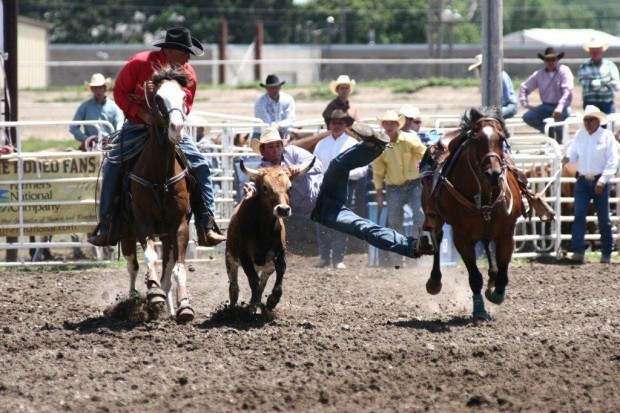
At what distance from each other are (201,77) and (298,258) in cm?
3268

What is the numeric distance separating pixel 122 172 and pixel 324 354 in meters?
2.51

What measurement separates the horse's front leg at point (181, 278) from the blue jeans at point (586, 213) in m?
5.75

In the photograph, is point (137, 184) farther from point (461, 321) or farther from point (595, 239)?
point (595, 239)

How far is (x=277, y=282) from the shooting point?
28.3 feet

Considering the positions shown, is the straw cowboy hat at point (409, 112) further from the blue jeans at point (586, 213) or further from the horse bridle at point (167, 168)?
the horse bridle at point (167, 168)

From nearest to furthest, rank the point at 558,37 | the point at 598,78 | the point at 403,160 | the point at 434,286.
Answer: the point at 434,286 → the point at 403,160 → the point at 598,78 → the point at 558,37

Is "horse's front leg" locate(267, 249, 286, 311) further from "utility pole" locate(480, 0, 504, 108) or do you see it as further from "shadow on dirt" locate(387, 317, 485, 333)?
"utility pole" locate(480, 0, 504, 108)

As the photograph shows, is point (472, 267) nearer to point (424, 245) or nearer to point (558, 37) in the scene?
point (424, 245)

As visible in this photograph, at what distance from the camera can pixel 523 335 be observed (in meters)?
7.88

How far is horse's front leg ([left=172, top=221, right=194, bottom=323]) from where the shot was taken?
825 cm

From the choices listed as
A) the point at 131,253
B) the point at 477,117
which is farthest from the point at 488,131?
the point at 131,253

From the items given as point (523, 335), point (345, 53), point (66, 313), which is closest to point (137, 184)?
point (66, 313)

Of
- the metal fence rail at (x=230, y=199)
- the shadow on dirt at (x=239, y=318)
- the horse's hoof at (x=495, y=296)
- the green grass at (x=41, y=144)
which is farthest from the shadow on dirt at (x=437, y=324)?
the green grass at (x=41, y=144)

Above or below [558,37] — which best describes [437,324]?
below
